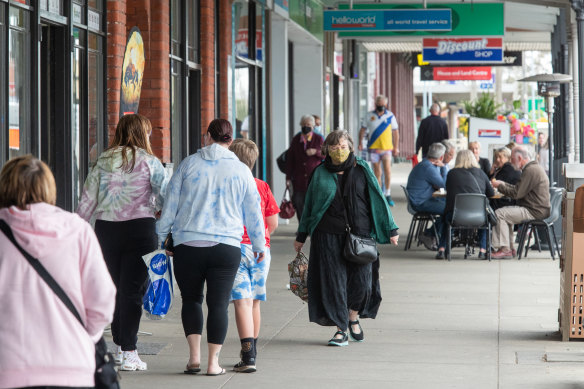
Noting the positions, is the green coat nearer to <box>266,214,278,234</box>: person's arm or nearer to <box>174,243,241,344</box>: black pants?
<box>266,214,278,234</box>: person's arm

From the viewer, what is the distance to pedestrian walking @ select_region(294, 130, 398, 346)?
25.7 feet

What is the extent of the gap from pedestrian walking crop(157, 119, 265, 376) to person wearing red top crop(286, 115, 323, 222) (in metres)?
8.50

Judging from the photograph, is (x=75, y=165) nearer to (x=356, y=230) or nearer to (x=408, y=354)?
(x=356, y=230)

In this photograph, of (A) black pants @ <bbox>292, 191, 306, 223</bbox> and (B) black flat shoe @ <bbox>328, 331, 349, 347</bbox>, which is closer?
(B) black flat shoe @ <bbox>328, 331, 349, 347</bbox>

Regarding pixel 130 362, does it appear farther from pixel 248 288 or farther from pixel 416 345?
pixel 416 345

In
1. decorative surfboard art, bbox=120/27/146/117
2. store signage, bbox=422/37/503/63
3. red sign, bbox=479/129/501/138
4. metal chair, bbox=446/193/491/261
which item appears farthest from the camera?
store signage, bbox=422/37/503/63

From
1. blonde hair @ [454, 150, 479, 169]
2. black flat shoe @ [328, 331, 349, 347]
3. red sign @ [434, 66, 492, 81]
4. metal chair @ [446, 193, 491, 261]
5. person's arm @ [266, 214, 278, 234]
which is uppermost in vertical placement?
red sign @ [434, 66, 492, 81]

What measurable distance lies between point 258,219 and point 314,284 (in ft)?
4.91

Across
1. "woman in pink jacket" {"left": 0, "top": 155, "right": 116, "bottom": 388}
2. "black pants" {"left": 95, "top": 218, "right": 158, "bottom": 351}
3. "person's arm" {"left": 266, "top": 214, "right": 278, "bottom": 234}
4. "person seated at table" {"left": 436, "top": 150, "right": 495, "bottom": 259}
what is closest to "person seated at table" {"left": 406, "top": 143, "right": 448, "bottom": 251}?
"person seated at table" {"left": 436, "top": 150, "right": 495, "bottom": 259}

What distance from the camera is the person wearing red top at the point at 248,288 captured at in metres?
6.82

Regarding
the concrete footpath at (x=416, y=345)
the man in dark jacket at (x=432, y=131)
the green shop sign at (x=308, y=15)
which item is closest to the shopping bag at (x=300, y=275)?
the concrete footpath at (x=416, y=345)

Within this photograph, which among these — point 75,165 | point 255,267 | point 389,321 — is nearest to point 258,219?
point 255,267

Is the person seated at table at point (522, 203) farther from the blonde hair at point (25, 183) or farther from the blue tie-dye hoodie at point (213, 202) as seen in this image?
the blonde hair at point (25, 183)

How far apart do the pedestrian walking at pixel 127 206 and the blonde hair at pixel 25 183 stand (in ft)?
9.25
